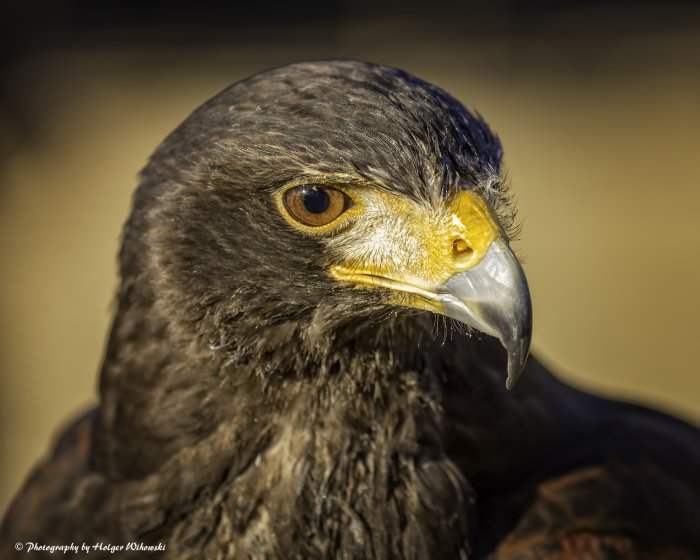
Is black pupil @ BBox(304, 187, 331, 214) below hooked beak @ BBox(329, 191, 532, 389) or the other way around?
the other way around

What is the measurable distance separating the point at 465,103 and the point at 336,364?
23.7 feet

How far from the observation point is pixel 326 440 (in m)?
2.96

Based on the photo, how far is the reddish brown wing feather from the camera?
119 inches

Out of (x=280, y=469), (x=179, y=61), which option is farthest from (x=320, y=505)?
(x=179, y=61)

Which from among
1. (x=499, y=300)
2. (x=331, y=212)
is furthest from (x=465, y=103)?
(x=499, y=300)

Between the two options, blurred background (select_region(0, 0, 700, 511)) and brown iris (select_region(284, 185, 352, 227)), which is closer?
brown iris (select_region(284, 185, 352, 227))

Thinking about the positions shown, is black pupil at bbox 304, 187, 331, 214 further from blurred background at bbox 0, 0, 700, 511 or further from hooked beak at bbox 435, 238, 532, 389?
blurred background at bbox 0, 0, 700, 511

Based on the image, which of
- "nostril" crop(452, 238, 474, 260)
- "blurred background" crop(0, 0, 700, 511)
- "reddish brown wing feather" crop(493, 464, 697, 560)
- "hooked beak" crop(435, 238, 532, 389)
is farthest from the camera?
"blurred background" crop(0, 0, 700, 511)

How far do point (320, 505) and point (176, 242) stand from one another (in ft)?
2.79

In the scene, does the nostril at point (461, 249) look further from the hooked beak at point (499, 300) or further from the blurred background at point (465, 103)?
the blurred background at point (465, 103)

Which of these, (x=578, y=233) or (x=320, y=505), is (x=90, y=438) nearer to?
(x=320, y=505)

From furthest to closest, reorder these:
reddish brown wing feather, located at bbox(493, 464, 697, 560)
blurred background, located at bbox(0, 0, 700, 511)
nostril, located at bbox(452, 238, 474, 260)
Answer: blurred background, located at bbox(0, 0, 700, 511) → reddish brown wing feather, located at bbox(493, 464, 697, 560) → nostril, located at bbox(452, 238, 474, 260)

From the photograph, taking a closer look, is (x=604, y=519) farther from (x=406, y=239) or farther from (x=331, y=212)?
(x=331, y=212)

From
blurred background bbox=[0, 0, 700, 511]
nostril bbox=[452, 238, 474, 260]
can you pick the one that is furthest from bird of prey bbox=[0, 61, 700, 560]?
blurred background bbox=[0, 0, 700, 511]
